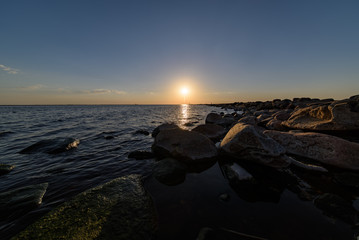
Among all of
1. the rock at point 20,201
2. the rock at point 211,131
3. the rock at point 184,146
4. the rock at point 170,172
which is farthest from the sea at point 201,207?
the rock at point 211,131

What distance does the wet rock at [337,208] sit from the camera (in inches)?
91.6

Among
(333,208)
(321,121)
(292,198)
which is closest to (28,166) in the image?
(292,198)

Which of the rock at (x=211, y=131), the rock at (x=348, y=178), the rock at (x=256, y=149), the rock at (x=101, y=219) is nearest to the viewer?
the rock at (x=101, y=219)

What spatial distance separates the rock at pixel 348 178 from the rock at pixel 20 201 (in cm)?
747

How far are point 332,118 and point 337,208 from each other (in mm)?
5516

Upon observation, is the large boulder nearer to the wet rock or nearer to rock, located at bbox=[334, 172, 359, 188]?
rock, located at bbox=[334, 172, 359, 188]

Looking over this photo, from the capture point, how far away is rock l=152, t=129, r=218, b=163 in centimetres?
485

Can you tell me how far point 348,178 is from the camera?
341 cm

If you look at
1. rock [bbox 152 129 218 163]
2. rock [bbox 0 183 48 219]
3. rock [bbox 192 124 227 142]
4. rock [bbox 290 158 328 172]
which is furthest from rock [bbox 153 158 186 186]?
rock [bbox 192 124 227 142]

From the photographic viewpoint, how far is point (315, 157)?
14.3 feet

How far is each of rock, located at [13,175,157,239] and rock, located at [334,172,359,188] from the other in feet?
15.6

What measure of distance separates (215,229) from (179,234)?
617 mm

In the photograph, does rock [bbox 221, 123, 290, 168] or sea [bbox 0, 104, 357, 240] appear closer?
sea [bbox 0, 104, 357, 240]

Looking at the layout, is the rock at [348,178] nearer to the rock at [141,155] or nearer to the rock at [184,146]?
the rock at [184,146]
